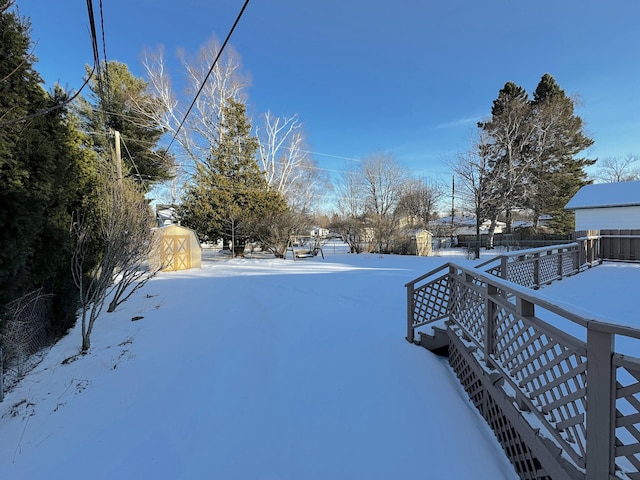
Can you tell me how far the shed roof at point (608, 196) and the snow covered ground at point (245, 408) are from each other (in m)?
16.2

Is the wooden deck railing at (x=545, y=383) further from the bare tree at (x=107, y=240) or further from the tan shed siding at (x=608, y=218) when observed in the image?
the tan shed siding at (x=608, y=218)

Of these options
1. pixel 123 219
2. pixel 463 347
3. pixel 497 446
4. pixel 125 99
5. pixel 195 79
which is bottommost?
pixel 497 446

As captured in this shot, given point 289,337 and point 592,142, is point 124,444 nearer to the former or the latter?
point 289,337

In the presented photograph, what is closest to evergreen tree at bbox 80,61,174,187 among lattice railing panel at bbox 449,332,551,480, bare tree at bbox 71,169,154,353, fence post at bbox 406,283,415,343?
bare tree at bbox 71,169,154,353

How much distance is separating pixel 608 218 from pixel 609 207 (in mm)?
575

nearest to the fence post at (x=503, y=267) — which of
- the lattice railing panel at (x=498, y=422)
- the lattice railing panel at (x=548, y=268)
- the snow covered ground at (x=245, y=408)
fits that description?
the snow covered ground at (x=245, y=408)

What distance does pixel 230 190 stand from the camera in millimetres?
18938

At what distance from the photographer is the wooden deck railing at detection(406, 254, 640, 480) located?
135 cm

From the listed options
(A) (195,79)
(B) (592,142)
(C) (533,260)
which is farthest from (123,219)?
(B) (592,142)

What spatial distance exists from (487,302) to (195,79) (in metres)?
21.8

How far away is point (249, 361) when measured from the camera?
3.94 meters

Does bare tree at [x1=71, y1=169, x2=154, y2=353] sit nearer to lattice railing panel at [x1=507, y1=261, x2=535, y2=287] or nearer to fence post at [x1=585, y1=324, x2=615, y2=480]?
fence post at [x1=585, y1=324, x2=615, y2=480]

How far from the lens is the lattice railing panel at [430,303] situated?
175 inches

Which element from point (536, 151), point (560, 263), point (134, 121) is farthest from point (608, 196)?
point (134, 121)
